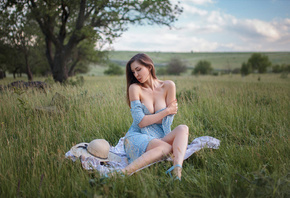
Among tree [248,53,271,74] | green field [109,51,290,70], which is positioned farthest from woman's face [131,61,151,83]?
green field [109,51,290,70]

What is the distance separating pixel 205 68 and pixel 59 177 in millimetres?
35478

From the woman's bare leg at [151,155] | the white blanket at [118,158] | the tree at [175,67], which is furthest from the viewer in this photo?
the tree at [175,67]

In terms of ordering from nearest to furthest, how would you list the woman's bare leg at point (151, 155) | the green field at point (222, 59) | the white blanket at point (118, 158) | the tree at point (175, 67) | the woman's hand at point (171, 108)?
the woman's bare leg at point (151, 155)
the white blanket at point (118, 158)
the woman's hand at point (171, 108)
the tree at point (175, 67)
the green field at point (222, 59)

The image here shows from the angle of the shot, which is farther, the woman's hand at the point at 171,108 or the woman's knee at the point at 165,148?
the woman's hand at the point at 171,108

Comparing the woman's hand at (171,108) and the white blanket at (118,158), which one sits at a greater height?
the woman's hand at (171,108)

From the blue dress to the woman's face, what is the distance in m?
0.37

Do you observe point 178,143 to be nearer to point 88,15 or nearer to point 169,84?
point 169,84

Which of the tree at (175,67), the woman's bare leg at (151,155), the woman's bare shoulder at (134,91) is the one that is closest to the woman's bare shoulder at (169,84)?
the woman's bare shoulder at (134,91)

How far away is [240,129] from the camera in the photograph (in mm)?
3996

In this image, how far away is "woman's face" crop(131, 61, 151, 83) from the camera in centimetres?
296

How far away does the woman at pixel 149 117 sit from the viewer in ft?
8.39

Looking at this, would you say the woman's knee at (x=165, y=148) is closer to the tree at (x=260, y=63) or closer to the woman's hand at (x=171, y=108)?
the woman's hand at (x=171, y=108)

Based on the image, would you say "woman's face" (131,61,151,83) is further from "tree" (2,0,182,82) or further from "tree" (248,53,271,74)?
"tree" (248,53,271,74)

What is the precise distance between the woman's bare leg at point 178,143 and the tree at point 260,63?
3623 centimetres
